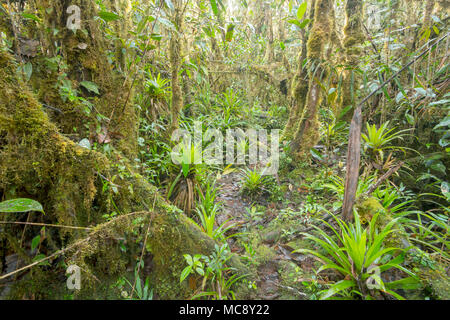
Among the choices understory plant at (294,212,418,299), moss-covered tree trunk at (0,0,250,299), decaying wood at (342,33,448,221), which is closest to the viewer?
moss-covered tree trunk at (0,0,250,299)

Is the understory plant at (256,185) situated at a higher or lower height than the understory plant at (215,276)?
higher

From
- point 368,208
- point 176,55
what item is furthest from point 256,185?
point 176,55

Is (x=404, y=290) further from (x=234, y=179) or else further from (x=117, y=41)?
(x=117, y=41)

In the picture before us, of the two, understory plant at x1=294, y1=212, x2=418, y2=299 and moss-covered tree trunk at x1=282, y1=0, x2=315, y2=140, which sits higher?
moss-covered tree trunk at x1=282, y1=0, x2=315, y2=140

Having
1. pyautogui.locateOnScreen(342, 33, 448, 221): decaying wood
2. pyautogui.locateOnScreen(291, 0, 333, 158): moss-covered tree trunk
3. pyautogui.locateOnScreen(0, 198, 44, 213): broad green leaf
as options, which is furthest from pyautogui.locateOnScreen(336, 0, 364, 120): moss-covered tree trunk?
pyautogui.locateOnScreen(0, 198, 44, 213): broad green leaf

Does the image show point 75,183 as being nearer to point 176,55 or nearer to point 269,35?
point 176,55

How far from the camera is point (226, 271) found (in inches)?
72.6

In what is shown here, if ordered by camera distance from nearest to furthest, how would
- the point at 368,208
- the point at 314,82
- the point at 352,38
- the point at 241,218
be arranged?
the point at 368,208, the point at 241,218, the point at 314,82, the point at 352,38

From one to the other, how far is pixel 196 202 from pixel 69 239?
1525 mm

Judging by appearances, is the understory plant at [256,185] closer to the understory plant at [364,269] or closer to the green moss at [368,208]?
the green moss at [368,208]

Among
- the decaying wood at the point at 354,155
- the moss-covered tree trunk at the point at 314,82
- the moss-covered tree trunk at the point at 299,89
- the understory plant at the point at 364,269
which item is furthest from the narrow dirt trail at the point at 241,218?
the moss-covered tree trunk at the point at 299,89

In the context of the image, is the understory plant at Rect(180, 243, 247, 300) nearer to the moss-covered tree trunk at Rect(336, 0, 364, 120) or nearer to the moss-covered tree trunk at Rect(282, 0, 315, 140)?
the moss-covered tree trunk at Rect(282, 0, 315, 140)

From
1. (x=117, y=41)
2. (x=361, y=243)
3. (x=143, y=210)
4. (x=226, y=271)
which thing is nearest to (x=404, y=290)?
(x=361, y=243)

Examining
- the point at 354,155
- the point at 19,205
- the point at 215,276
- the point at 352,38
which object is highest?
the point at 352,38
